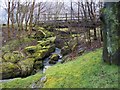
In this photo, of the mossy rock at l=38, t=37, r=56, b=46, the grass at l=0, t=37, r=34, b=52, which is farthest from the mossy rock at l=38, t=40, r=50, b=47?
the grass at l=0, t=37, r=34, b=52

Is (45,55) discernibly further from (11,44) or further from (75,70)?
(75,70)

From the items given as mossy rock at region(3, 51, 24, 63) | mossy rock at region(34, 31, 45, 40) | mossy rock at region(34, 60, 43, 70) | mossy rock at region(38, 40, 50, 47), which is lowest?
mossy rock at region(34, 60, 43, 70)

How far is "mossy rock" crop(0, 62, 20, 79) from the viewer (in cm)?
1160

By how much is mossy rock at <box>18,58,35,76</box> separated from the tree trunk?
20.6 ft

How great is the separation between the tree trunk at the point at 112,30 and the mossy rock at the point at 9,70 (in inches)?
247

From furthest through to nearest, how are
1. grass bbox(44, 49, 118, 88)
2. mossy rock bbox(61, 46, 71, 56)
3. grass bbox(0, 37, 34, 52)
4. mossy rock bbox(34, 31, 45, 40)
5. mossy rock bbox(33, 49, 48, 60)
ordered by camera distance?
mossy rock bbox(34, 31, 45, 40)
grass bbox(0, 37, 34, 52)
mossy rock bbox(61, 46, 71, 56)
mossy rock bbox(33, 49, 48, 60)
grass bbox(44, 49, 118, 88)

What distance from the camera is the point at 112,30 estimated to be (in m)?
Answer: 6.90

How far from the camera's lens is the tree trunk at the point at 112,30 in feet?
22.3

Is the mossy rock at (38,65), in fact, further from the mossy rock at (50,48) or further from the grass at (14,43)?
the grass at (14,43)

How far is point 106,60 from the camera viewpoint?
7.21 meters

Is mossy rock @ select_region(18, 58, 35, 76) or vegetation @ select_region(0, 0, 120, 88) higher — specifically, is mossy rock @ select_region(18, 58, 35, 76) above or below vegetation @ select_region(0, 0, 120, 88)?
below

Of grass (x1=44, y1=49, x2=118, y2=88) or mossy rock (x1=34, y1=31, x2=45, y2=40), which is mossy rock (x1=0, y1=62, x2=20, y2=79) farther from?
mossy rock (x1=34, y1=31, x2=45, y2=40)

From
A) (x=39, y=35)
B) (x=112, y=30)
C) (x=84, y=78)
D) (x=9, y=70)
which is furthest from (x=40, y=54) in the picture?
(x=112, y=30)

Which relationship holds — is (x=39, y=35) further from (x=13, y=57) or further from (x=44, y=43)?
(x=13, y=57)
